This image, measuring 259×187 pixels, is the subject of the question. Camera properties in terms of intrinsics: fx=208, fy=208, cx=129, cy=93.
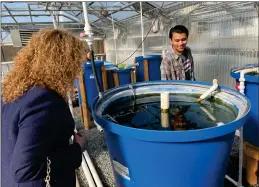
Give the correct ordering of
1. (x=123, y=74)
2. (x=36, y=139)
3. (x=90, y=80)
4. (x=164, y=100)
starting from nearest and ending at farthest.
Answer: (x=36, y=139) → (x=164, y=100) → (x=90, y=80) → (x=123, y=74)

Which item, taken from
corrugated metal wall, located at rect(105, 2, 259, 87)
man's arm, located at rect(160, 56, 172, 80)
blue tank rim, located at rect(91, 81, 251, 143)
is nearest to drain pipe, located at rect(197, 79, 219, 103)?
blue tank rim, located at rect(91, 81, 251, 143)

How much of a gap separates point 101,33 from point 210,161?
23.9 ft

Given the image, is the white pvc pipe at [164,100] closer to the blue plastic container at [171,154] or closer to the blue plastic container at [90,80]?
the blue plastic container at [171,154]

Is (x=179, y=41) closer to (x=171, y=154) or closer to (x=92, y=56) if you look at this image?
(x=92, y=56)

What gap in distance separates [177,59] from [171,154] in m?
1.16

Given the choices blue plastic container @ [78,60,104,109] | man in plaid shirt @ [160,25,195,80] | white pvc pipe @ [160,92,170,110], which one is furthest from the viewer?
blue plastic container @ [78,60,104,109]


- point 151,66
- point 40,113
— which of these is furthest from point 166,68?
point 151,66

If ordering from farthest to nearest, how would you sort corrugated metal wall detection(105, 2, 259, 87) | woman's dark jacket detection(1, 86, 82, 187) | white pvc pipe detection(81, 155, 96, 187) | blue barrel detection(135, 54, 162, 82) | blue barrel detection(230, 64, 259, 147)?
blue barrel detection(135, 54, 162, 82) → corrugated metal wall detection(105, 2, 259, 87) → white pvc pipe detection(81, 155, 96, 187) → blue barrel detection(230, 64, 259, 147) → woman's dark jacket detection(1, 86, 82, 187)

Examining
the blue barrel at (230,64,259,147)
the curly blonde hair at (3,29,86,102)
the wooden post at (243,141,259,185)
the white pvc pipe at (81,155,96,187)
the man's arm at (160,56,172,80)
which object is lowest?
the white pvc pipe at (81,155,96,187)

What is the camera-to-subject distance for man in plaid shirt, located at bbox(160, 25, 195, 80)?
1.70 meters

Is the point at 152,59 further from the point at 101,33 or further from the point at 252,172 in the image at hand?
the point at 101,33

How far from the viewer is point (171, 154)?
751mm

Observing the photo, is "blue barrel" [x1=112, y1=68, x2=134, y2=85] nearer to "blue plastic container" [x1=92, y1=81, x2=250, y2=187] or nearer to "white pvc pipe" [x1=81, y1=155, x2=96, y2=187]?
"white pvc pipe" [x1=81, y1=155, x2=96, y2=187]

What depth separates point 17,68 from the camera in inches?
31.9
